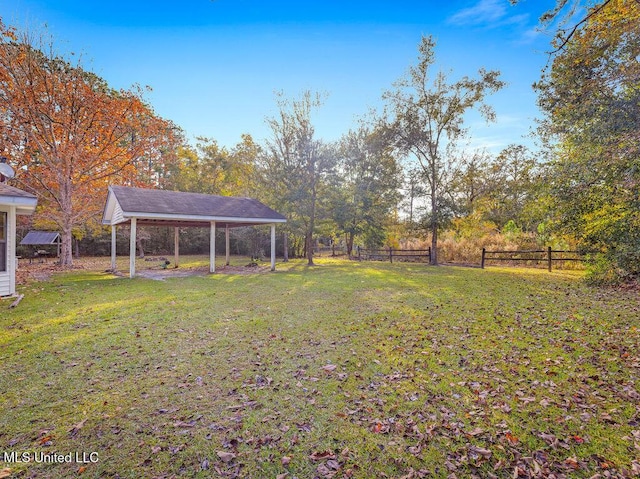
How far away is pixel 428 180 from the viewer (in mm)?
18531

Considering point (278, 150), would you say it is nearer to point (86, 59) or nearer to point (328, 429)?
point (86, 59)

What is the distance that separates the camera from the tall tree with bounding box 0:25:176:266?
14.9 m

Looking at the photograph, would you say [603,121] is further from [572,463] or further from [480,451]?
[480,451]

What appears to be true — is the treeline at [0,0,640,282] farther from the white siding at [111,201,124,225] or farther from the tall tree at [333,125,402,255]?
the white siding at [111,201,124,225]

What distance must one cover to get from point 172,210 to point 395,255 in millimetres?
13907

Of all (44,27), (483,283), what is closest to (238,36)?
(483,283)

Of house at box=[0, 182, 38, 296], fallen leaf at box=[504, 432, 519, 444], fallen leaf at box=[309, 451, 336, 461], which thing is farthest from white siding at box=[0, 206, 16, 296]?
fallen leaf at box=[504, 432, 519, 444]

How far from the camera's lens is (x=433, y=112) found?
17.7 meters

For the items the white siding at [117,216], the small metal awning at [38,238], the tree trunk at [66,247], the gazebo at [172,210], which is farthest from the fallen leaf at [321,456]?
the small metal awning at [38,238]

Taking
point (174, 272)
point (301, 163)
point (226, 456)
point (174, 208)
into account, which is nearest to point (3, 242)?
point (174, 208)

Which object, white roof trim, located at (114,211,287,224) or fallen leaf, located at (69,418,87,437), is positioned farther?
white roof trim, located at (114,211,287,224)

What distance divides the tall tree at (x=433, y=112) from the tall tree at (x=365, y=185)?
225 cm

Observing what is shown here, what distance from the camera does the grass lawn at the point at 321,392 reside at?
247 centimetres

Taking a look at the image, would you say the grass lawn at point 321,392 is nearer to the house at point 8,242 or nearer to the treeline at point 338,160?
the house at point 8,242
